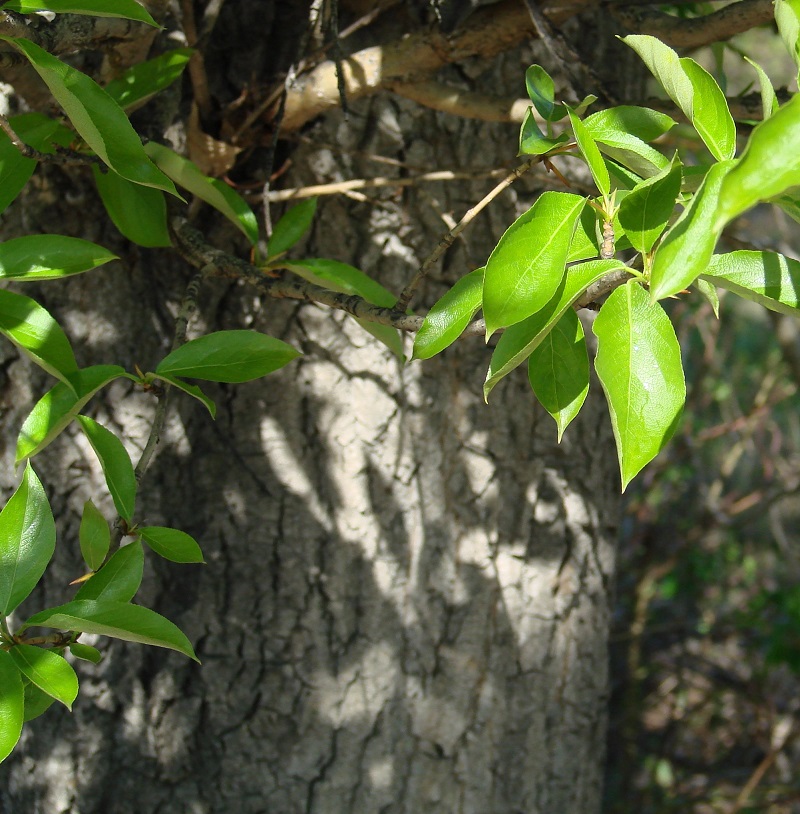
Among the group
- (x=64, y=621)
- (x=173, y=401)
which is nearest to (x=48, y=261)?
(x=64, y=621)

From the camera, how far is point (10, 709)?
0.61 metres

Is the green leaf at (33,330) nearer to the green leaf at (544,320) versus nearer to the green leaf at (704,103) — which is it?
the green leaf at (544,320)

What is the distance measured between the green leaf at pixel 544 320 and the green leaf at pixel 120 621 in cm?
33

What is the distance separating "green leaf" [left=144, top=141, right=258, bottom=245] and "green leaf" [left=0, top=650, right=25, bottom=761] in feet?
1.70

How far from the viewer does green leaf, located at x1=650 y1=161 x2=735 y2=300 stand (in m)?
0.44

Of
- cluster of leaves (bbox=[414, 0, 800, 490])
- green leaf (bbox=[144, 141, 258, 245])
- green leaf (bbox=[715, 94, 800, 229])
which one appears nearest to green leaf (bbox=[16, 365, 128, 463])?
green leaf (bbox=[144, 141, 258, 245])

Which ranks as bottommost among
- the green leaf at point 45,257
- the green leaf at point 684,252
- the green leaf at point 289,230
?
the green leaf at point 289,230

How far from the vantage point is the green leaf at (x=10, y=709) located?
1.98ft

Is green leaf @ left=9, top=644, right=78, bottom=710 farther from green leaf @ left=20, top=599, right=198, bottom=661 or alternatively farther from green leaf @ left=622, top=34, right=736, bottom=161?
green leaf @ left=622, top=34, right=736, bottom=161

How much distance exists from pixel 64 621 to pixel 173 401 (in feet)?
2.02

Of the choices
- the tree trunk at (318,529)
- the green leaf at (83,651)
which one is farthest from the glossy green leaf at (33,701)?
the tree trunk at (318,529)

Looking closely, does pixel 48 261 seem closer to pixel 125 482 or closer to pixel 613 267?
pixel 125 482

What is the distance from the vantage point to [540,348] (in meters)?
0.64

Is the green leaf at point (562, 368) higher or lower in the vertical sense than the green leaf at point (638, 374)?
lower
